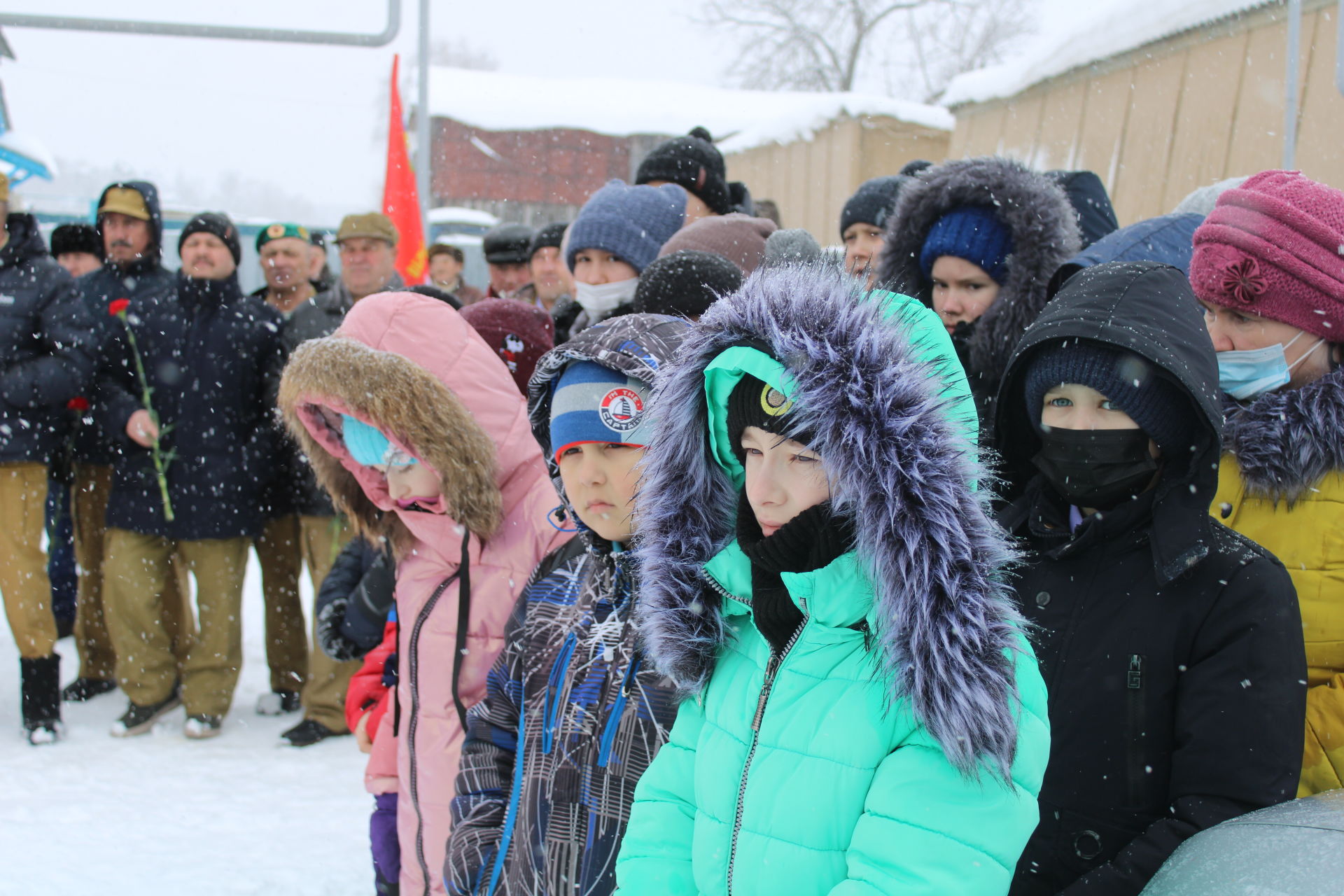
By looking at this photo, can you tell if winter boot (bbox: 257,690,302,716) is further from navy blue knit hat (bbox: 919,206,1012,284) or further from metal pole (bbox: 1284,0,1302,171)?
metal pole (bbox: 1284,0,1302,171)

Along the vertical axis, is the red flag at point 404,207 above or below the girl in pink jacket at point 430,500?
above

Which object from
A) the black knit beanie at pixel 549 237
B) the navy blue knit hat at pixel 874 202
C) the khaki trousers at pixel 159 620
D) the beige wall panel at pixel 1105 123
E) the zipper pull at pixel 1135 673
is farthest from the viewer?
the black knit beanie at pixel 549 237

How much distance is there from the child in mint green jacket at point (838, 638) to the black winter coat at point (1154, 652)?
1.28ft

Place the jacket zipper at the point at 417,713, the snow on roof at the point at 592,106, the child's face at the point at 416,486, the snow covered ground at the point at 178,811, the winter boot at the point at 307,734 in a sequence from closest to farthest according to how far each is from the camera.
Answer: the jacket zipper at the point at 417,713
the child's face at the point at 416,486
the snow covered ground at the point at 178,811
the winter boot at the point at 307,734
the snow on roof at the point at 592,106

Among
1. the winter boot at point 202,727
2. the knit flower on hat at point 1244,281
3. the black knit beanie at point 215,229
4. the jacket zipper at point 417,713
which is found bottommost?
the winter boot at point 202,727

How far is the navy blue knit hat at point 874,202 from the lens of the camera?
13.4 ft

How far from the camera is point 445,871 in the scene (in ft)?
6.49

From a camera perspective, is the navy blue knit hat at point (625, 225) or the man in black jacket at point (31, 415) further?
the man in black jacket at point (31, 415)

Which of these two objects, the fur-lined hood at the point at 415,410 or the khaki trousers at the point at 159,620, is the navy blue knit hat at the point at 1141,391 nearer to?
the fur-lined hood at the point at 415,410

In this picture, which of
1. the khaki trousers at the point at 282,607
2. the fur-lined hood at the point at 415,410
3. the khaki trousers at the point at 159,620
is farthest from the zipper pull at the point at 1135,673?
the khaki trousers at the point at 282,607

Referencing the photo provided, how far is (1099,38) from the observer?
5984mm

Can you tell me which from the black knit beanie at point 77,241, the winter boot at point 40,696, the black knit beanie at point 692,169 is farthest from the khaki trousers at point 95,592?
the black knit beanie at point 692,169

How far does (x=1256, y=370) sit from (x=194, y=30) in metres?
4.87

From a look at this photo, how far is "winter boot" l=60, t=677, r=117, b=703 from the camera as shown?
5273mm
